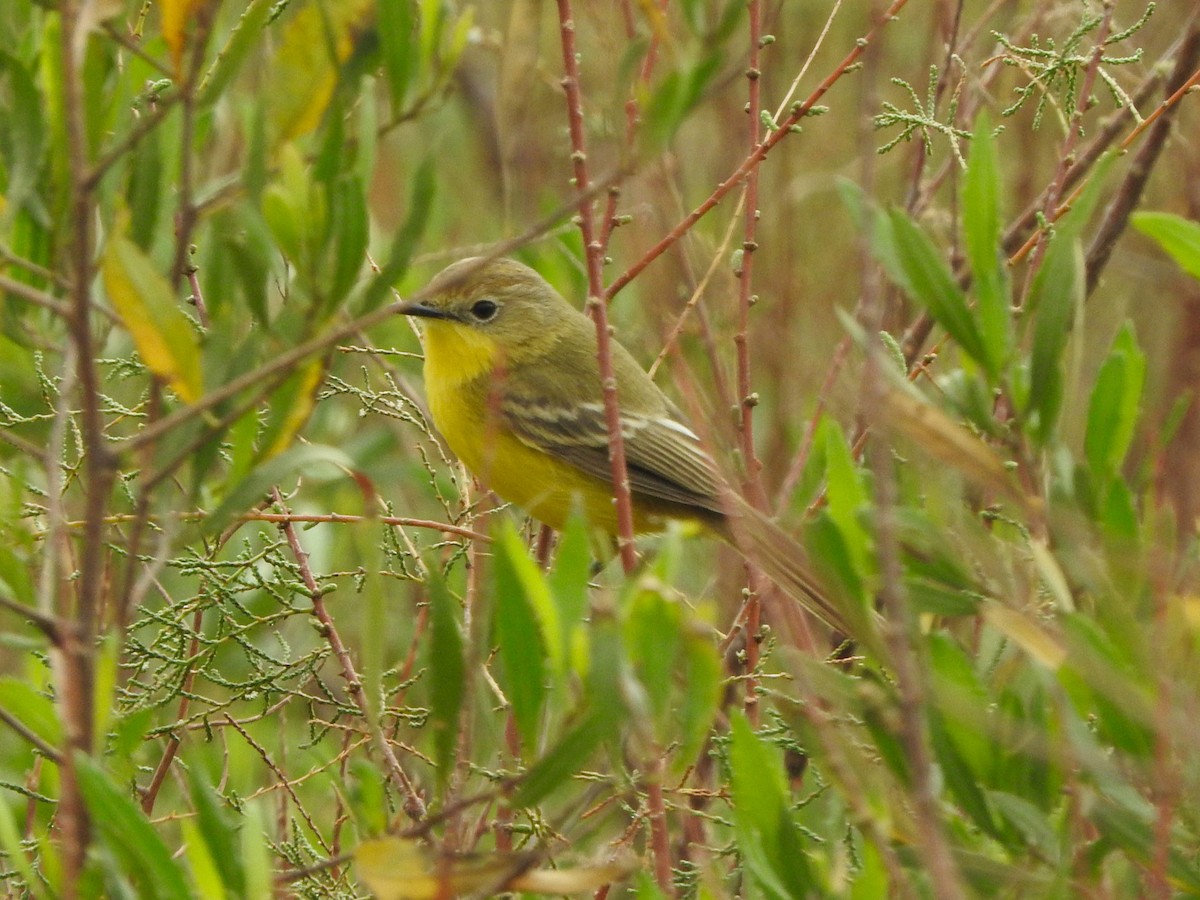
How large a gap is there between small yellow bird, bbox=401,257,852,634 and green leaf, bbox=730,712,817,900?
2.77 metres

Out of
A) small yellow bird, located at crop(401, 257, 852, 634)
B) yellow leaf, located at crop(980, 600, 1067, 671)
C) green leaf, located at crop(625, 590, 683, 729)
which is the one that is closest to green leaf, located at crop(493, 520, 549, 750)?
green leaf, located at crop(625, 590, 683, 729)

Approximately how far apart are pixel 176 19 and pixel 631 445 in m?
3.58

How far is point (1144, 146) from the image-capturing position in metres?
4.07

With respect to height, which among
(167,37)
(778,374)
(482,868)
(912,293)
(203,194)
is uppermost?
(167,37)

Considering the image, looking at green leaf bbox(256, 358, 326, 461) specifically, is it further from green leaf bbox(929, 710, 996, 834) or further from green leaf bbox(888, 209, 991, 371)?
green leaf bbox(929, 710, 996, 834)

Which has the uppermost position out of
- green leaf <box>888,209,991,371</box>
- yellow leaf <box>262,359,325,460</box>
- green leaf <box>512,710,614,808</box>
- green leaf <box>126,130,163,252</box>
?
green leaf <box>126,130,163,252</box>

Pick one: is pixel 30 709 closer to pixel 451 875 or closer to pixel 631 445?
pixel 451 875

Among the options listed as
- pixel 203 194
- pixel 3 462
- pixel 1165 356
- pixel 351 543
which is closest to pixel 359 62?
Result: pixel 203 194

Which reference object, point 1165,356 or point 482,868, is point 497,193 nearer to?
point 1165,356

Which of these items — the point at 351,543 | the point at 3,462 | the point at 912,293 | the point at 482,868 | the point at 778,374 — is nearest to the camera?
the point at 482,868

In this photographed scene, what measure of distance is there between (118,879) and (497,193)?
598 centimetres

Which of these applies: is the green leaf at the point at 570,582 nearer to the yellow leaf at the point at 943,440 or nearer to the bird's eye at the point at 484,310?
the yellow leaf at the point at 943,440

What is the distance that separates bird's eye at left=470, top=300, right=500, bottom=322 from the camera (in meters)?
5.40

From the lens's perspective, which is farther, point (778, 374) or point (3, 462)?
point (778, 374)
